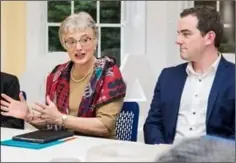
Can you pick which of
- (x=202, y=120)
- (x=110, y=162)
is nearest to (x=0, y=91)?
(x=202, y=120)

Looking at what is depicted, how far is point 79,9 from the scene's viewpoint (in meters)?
3.07

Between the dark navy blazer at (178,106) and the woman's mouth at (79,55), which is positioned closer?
the dark navy blazer at (178,106)

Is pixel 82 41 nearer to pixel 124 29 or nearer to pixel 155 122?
pixel 155 122

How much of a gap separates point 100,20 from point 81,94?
3.69 ft

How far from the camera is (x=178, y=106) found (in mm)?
1976

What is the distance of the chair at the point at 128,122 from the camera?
6.59 ft

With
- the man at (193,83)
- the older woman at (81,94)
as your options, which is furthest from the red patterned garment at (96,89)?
the man at (193,83)

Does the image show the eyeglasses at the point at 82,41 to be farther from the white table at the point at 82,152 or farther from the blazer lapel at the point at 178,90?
the white table at the point at 82,152

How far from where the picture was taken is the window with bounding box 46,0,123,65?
299 cm

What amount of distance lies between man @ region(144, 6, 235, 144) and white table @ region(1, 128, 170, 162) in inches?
19.9

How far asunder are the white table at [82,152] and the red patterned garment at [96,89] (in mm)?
356

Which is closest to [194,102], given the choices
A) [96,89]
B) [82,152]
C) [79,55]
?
[96,89]

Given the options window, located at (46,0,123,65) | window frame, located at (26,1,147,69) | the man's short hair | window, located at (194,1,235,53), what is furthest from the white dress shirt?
window, located at (46,0,123,65)

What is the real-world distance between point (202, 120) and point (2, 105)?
88 centimetres
